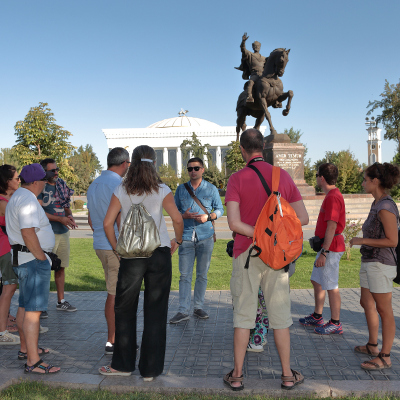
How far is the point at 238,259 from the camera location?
3408mm

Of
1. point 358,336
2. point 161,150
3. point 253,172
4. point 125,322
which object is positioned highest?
point 161,150

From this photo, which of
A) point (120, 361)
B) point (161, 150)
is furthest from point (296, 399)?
point (161, 150)

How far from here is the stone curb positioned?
3.27 m

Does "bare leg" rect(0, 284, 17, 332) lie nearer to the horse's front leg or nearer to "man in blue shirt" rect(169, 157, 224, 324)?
"man in blue shirt" rect(169, 157, 224, 324)

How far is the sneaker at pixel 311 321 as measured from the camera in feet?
16.5

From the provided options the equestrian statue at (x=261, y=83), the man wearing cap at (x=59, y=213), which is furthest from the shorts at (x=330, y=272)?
the equestrian statue at (x=261, y=83)

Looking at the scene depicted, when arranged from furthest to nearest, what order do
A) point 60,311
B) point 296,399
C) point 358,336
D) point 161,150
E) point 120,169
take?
point 161,150 < point 60,311 < point 358,336 < point 120,169 < point 296,399

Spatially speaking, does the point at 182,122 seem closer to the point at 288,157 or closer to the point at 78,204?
the point at 78,204

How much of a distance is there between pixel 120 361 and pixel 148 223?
3.90 feet

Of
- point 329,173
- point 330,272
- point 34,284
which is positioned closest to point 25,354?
point 34,284

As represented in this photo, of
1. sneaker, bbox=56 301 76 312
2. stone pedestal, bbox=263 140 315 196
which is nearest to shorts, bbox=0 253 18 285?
sneaker, bbox=56 301 76 312

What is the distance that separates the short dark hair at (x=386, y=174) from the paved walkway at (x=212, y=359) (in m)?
1.57

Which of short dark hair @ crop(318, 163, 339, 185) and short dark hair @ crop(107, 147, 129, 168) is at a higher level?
short dark hair @ crop(107, 147, 129, 168)

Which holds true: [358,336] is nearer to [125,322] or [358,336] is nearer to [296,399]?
[296,399]
